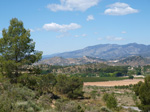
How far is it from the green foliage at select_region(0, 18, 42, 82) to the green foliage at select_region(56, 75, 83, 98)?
62.7ft

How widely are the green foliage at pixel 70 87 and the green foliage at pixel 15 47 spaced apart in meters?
19.1

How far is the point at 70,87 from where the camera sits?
140 feet

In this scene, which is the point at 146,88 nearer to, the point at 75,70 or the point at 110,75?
the point at 110,75

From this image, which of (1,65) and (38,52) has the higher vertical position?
(38,52)

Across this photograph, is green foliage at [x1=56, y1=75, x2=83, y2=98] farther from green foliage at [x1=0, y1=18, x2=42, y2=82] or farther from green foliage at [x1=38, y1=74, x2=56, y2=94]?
green foliage at [x1=0, y1=18, x2=42, y2=82]

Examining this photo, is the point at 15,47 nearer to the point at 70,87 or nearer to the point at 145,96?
the point at 145,96

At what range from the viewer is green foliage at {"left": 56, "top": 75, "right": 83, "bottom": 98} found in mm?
41719

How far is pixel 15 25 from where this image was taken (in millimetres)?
22984

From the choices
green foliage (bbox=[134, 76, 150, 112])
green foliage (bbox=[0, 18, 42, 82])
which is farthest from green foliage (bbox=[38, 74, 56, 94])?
green foliage (bbox=[134, 76, 150, 112])

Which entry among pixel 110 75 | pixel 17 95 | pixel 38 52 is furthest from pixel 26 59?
pixel 110 75

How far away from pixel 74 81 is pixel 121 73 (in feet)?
377

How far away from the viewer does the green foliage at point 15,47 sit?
22375 millimetres

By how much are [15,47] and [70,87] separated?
2275cm

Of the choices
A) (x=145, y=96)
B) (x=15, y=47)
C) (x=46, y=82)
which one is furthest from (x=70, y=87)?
(x=15, y=47)
